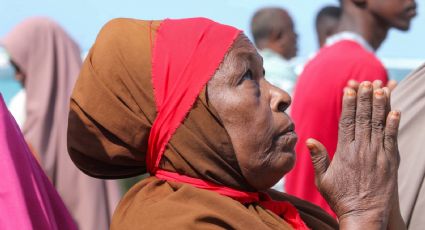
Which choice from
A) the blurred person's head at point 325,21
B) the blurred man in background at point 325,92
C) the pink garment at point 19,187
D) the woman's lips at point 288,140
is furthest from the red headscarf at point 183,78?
the blurred person's head at point 325,21

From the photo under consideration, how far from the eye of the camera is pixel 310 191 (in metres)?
5.09

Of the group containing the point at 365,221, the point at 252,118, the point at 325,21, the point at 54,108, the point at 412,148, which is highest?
the point at 252,118

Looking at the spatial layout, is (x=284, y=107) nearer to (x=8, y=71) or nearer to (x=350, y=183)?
(x=350, y=183)

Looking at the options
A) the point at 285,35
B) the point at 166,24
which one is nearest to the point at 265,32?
the point at 285,35

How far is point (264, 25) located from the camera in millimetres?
8336

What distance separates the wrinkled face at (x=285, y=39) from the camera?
27.0ft

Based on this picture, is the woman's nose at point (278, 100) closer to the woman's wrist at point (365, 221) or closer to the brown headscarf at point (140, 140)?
the brown headscarf at point (140, 140)

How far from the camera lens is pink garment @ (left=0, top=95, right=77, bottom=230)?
2.89m

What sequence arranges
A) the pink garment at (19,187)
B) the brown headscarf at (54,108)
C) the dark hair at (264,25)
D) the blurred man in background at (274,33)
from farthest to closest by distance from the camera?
the dark hair at (264,25)
the blurred man in background at (274,33)
the brown headscarf at (54,108)
the pink garment at (19,187)

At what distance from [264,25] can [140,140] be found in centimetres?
532

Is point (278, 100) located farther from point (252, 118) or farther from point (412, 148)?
point (412, 148)

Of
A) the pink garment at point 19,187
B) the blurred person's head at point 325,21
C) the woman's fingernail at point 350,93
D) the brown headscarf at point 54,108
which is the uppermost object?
the woman's fingernail at point 350,93

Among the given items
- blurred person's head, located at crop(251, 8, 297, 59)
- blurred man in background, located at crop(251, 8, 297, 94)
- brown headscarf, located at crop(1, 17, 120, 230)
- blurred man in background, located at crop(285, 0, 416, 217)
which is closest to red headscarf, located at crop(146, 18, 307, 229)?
blurred man in background, located at crop(285, 0, 416, 217)

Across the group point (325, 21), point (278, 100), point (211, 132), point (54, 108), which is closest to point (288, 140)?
point (278, 100)
